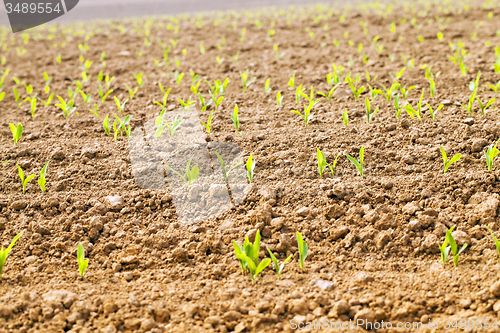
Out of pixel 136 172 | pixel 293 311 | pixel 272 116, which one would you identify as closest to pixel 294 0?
pixel 272 116

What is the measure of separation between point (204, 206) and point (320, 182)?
727 mm

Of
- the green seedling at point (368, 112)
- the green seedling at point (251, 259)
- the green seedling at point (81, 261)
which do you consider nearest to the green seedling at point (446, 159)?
the green seedling at point (368, 112)

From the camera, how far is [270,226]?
201 centimetres

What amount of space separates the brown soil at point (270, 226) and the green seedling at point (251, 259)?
64mm

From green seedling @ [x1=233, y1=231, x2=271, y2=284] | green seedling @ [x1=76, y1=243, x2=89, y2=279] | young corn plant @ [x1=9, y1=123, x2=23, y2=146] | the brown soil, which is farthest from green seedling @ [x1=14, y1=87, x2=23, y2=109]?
green seedling @ [x1=233, y1=231, x2=271, y2=284]

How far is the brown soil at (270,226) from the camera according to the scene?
1552 mm

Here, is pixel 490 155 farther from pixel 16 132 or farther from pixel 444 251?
pixel 16 132

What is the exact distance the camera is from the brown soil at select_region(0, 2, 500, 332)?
155 cm

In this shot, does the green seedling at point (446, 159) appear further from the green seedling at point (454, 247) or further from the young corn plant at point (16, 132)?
the young corn plant at point (16, 132)

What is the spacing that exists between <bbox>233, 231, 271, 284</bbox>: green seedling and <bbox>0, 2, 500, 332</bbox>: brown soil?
0.06m

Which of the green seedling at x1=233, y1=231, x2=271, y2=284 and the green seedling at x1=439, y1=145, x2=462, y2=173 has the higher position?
the green seedling at x1=439, y1=145, x2=462, y2=173

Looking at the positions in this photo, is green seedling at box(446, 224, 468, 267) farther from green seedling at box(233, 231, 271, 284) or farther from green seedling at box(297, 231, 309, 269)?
green seedling at box(233, 231, 271, 284)

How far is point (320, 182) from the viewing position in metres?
2.27

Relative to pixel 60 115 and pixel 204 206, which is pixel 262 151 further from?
pixel 60 115
